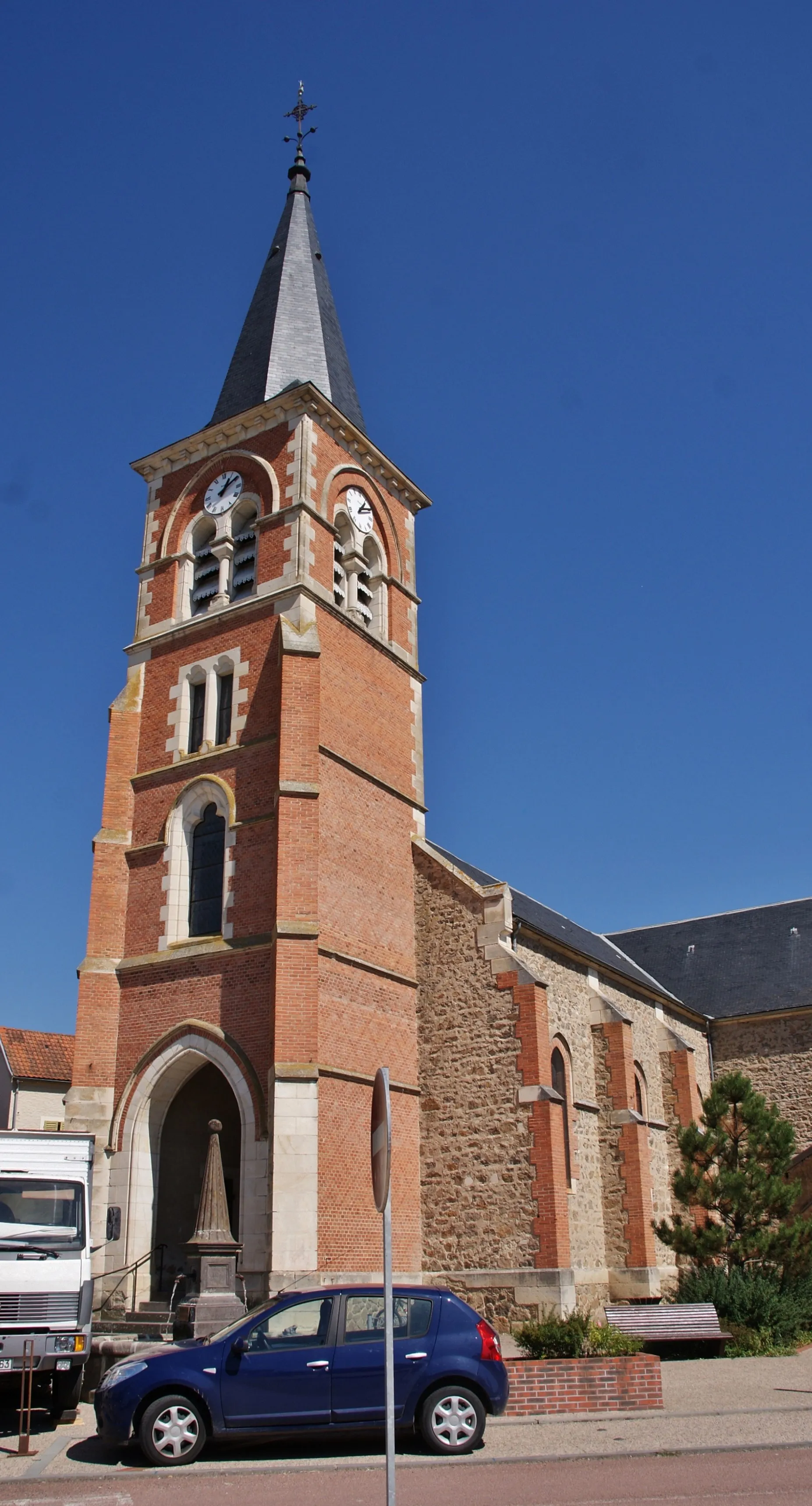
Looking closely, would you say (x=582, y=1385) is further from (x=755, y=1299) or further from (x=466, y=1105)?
(x=755, y=1299)

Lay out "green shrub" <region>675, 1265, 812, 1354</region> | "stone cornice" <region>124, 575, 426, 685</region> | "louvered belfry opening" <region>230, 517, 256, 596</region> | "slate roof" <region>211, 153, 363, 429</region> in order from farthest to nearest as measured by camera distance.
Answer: "slate roof" <region>211, 153, 363, 429</region>
"louvered belfry opening" <region>230, 517, 256, 596</region>
"stone cornice" <region>124, 575, 426, 685</region>
"green shrub" <region>675, 1265, 812, 1354</region>

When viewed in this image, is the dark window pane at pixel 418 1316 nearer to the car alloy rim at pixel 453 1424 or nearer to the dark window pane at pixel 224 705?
the car alloy rim at pixel 453 1424

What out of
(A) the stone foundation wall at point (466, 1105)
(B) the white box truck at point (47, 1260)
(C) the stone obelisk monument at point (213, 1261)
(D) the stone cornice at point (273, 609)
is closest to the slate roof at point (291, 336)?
(D) the stone cornice at point (273, 609)

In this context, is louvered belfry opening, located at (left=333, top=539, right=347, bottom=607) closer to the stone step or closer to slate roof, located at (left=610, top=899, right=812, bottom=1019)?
the stone step

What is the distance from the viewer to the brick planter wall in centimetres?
1108

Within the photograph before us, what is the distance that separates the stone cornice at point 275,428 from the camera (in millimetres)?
22141

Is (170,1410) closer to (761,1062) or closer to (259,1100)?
(259,1100)

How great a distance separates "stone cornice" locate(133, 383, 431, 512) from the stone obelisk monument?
1335cm

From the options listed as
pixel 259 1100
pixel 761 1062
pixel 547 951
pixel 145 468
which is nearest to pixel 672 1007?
pixel 761 1062

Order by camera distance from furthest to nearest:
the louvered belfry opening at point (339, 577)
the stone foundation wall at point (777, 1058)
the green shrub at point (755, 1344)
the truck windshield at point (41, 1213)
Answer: the stone foundation wall at point (777, 1058) → the louvered belfry opening at point (339, 577) → the green shrub at point (755, 1344) → the truck windshield at point (41, 1213)

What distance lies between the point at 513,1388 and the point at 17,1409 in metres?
5.04

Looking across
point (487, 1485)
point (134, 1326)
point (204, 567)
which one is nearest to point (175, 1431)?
point (487, 1485)

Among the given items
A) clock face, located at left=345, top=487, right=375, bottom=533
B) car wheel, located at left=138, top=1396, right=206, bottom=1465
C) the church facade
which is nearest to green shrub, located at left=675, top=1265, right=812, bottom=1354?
the church facade

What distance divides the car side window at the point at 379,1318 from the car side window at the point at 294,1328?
17 centimetres
